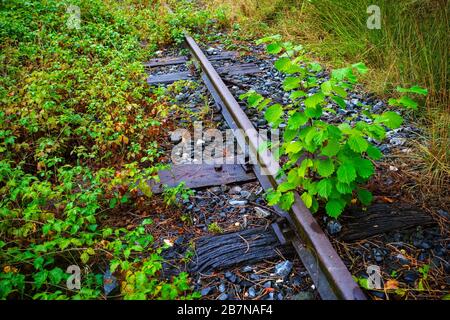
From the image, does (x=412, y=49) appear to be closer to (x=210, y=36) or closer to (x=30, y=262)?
(x=210, y=36)

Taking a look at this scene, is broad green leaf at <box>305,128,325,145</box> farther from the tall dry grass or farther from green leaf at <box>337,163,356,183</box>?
the tall dry grass

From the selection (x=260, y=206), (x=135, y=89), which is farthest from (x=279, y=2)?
(x=260, y=206)

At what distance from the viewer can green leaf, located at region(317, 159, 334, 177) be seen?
7.70 feet

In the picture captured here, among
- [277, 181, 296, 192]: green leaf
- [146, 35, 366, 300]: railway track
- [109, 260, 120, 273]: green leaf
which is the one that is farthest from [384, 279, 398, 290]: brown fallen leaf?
[109, 260, 120, 273]: green leaf

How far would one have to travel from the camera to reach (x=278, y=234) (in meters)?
2.57

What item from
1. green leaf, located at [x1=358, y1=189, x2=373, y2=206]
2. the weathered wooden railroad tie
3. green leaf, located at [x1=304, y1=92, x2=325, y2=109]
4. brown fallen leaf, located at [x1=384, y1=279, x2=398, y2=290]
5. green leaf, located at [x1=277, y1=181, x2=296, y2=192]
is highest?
green leaf, located at [x1=304, y1=92, x2=325, y2=109]

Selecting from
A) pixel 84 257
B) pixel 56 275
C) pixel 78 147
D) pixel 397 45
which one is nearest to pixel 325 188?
pixel 84 257

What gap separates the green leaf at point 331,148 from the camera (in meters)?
2.32

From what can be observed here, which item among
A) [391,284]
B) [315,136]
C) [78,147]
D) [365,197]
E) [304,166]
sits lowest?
[391,284]

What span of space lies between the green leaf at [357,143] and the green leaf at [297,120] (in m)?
0.32

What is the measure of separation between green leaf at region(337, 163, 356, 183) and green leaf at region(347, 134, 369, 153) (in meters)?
0.13

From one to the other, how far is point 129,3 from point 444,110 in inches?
279

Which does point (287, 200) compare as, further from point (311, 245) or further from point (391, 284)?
point (391, 284)

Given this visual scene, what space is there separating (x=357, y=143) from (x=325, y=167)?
25 cm
